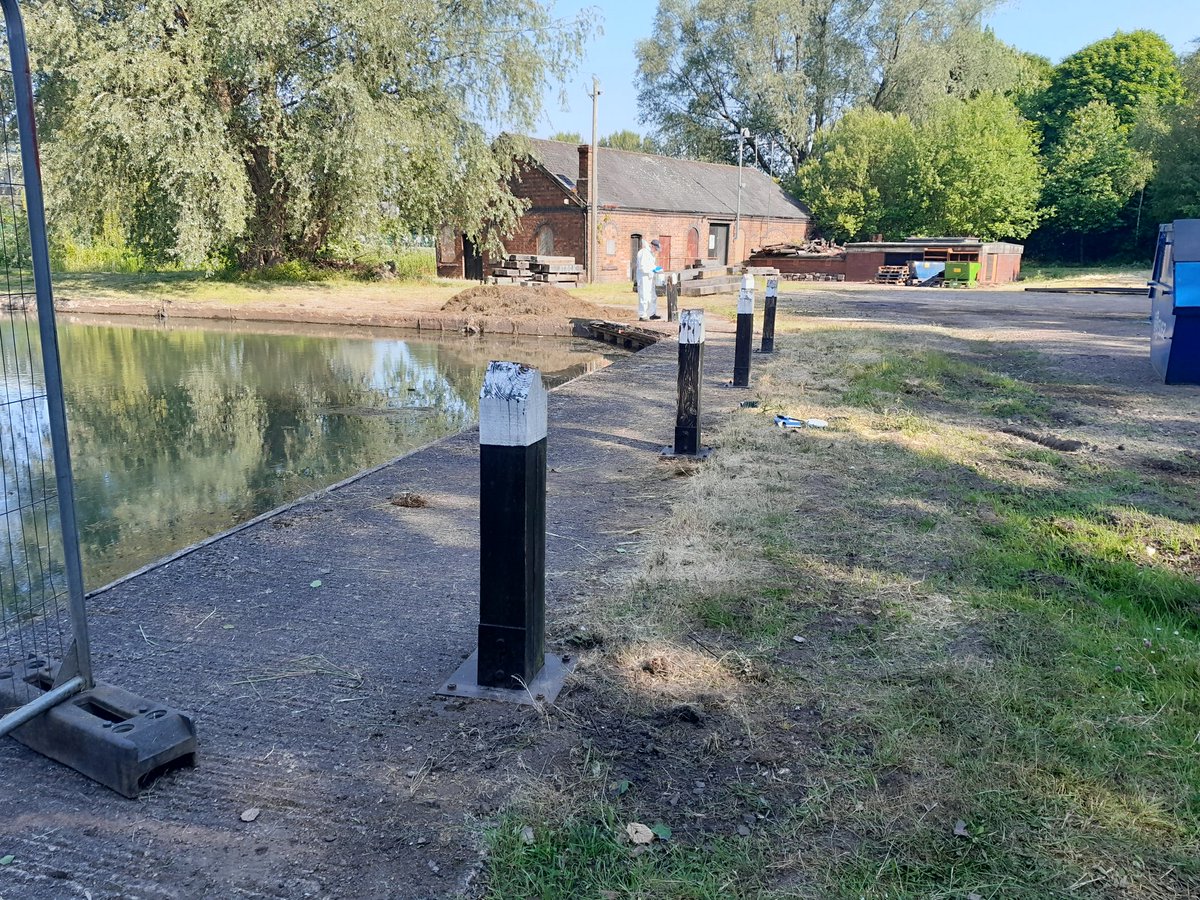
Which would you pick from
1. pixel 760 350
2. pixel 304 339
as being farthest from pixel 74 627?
pixel 304 339

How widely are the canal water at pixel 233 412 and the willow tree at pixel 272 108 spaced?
4506 millimetres

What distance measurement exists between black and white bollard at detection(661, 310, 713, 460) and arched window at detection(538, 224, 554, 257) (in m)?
29.1

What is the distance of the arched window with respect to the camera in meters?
35.8

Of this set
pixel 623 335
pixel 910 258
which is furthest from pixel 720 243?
pixel 623 335

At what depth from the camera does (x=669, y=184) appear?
41750 millimetres

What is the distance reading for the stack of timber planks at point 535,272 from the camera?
100 ft

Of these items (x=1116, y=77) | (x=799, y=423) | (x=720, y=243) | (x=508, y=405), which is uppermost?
(x=1116, y=77)

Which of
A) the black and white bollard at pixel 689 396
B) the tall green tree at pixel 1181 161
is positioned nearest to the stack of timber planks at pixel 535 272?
the black and white bollard at pixel 689 396

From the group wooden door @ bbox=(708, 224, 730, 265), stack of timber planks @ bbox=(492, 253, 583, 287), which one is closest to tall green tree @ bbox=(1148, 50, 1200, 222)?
wooden door @ bbox=(708, 224, 730, 265)

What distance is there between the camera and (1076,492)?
20.0 ft

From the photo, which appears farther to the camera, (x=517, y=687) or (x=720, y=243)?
(x=720, y=243)

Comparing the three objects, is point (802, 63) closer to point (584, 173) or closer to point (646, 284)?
point (584, 173)

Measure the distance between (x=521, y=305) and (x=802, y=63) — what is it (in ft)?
134

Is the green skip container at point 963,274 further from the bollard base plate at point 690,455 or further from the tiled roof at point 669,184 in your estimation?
the bollard base plate at point 690,455
